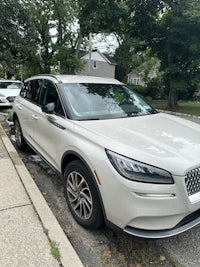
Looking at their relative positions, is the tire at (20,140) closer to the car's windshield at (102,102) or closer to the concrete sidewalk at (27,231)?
the concrete sidewalk at (27,231)

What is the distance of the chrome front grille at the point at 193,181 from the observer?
2219 millimetres

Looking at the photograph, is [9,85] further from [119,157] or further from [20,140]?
[119,157]

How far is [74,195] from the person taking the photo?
2.94m

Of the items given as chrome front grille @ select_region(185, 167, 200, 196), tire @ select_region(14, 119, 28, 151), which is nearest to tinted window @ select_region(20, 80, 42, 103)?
tire @ select_region(14, 119, 28, 151)

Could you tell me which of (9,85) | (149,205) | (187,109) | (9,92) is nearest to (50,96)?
(149,205)

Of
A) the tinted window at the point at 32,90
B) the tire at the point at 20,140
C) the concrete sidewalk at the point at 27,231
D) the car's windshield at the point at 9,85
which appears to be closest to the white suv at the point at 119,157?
the concrete sidewalk at the point at 27,231

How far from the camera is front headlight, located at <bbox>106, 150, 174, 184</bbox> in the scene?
2.17 metres

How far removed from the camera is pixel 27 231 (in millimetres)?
2592

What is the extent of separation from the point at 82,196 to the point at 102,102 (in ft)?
4.64

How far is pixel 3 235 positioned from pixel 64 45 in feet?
86.5

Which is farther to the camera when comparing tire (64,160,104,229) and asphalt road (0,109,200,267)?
tire (64,160,104,229)

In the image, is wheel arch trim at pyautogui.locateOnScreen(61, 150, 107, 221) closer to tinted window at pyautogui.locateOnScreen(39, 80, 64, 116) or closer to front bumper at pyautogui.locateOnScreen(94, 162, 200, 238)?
front bumper at pyautogui.locateOnScreen(94, 162, 200, 238)

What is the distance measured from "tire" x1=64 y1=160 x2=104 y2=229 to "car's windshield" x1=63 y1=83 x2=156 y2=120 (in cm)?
71

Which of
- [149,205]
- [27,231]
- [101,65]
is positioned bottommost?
[27,231]
